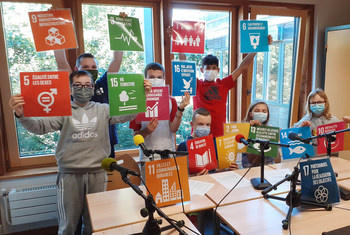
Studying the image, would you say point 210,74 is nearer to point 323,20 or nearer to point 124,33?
point 124,33

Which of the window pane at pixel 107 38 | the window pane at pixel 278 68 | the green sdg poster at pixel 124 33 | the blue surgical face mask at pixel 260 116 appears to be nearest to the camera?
the green sdg poster at pixel 124 33

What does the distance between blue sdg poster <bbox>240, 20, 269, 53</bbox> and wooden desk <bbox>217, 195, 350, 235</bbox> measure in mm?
1491

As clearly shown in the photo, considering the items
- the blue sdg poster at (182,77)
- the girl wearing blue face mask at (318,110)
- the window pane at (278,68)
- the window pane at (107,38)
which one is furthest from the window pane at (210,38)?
the girl wearing blue face mask at (318,110)

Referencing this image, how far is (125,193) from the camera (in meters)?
1.77

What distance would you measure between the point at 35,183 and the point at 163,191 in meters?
1.74

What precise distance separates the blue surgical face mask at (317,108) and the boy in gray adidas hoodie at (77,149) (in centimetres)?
159

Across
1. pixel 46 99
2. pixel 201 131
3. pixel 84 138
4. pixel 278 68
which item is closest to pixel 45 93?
pixel 46 99

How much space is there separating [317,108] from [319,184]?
1074 millimetres

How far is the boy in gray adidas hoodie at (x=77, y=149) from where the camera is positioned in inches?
70.6

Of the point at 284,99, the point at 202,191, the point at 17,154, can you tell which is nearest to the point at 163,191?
the point at 202,191

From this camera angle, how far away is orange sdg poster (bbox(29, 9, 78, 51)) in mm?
1823

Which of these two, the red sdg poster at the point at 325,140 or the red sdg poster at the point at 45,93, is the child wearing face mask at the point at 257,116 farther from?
the red sdg poster at the point at 45,93

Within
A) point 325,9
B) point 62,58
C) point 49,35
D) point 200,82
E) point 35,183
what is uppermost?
point 325,9

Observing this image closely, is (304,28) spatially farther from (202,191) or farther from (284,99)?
(202,191)
